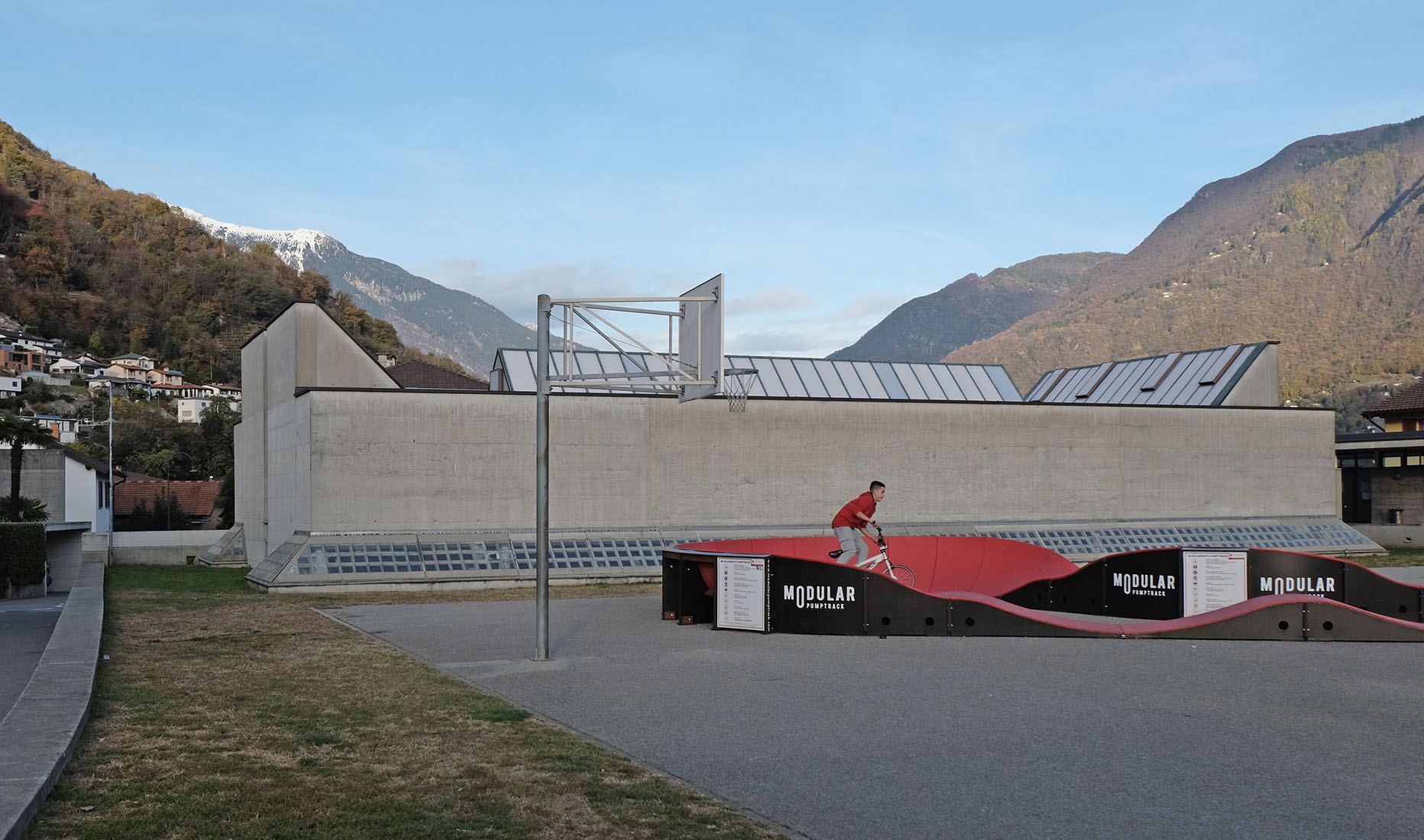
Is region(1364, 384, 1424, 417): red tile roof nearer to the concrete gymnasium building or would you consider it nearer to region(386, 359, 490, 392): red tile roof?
the concrete gymnasium building

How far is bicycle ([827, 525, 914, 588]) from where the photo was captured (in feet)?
64.5

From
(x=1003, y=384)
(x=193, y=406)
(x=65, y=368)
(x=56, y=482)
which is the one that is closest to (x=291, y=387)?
(x=1003, y=384)

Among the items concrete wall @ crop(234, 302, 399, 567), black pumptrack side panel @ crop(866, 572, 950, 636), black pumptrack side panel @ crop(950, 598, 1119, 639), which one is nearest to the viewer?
black pumptrack side panel @ crop(950, 598, 1119, 639)

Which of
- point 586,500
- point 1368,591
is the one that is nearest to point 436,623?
point 586,500

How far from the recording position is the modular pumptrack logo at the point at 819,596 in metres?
17.1

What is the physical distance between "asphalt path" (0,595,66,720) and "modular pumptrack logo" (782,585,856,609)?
9.85 meters

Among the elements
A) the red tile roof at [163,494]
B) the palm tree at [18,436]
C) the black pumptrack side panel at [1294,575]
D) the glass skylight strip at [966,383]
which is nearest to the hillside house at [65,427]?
the red tile roof at [163,494]

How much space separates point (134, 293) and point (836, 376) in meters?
143

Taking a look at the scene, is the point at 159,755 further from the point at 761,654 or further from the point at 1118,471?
the point at 1118,471

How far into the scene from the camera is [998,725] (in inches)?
401

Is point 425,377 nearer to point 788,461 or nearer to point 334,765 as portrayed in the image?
point 788,461

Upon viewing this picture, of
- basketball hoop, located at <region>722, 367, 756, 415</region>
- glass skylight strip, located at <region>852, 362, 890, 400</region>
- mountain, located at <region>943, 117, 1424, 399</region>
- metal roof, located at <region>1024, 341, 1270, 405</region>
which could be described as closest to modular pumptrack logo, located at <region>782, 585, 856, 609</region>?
basketball hoop, located at <region>722, 367, 756, 415</region>

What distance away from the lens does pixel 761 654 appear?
15016mm

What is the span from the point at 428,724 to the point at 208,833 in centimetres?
358
